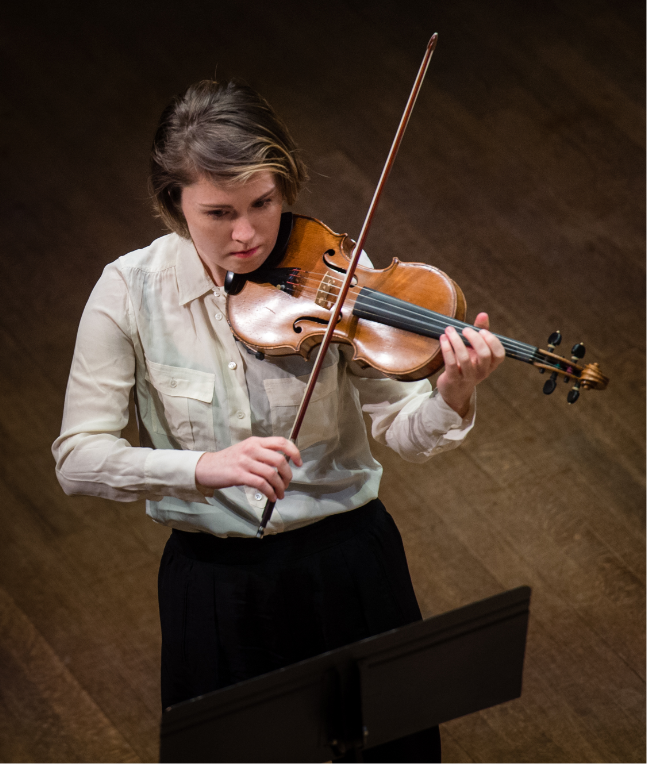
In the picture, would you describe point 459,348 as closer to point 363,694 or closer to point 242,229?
point 242,229

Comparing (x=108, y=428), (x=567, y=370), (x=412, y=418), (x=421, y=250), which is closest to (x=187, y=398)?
(x=108, y=428)

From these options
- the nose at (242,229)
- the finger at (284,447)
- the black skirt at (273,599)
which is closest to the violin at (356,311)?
the nose at (242,229)

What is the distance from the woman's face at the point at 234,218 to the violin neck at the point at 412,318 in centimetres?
20

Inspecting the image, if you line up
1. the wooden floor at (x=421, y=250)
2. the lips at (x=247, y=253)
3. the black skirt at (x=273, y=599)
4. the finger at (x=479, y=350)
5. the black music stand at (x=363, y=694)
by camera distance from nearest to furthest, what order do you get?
the black music stand at (x=363, y=694)
the finger at (x=479, y=350)
the lips at (x=247, y=253)
the black skirt at (x=273, y=599)
the wooden floor at (x=421, y=250)

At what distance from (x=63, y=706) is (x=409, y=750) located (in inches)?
50.3

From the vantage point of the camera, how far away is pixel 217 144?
4.41 feet

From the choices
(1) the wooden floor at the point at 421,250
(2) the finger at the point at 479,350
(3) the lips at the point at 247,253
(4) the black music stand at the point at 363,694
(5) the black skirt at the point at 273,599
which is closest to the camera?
(4) the black music stand at the point at 363,694

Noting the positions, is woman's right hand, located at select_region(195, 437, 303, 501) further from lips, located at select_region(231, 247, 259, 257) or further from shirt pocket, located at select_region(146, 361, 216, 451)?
lips, located at select_region(231, 247, 259, 257)

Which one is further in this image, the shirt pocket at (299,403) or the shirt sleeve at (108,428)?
the shirt pocket at (299,403)

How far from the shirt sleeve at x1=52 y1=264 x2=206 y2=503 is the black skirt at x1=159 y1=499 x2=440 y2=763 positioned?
0.73ft

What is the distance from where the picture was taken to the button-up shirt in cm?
145

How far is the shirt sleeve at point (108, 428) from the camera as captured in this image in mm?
1390

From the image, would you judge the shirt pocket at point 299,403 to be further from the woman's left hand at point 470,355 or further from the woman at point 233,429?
the woman's left hand at point 470,355

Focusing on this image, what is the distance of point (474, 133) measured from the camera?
8.71 ft
